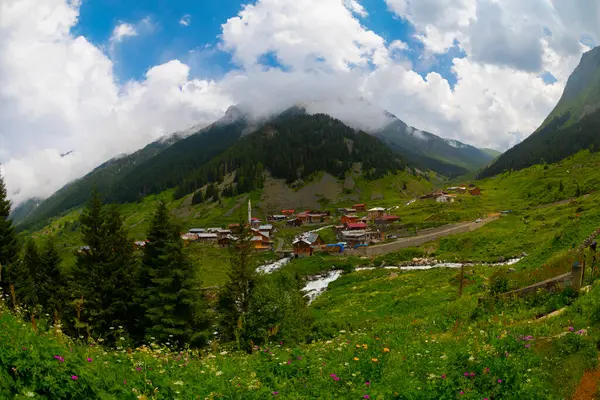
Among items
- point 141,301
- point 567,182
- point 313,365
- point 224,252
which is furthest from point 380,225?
point 313,365

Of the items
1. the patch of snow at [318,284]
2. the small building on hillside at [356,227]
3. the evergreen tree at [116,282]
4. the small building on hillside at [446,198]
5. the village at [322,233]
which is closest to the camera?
the evergreen tree at [116,282]

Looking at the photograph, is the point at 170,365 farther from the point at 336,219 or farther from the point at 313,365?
the point at 336,219

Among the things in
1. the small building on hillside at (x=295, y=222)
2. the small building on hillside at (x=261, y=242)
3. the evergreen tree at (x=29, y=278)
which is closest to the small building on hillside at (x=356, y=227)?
the small building on hillside at (x=261, y=242)

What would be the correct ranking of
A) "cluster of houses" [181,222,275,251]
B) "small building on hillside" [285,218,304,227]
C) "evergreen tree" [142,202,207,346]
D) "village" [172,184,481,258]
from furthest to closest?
1. "small building on hillside" [285,218,304,227]
2. "cluster of houses" [181,222,275,251]
3. "village" [172,184,481,258]
4. "evergreen tree" [142,202,207,346]

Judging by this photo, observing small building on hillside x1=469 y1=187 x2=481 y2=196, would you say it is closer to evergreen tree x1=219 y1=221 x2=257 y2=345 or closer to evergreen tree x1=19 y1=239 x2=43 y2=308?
evergreen tree x1=219 y1=221 x2=257 y2=345

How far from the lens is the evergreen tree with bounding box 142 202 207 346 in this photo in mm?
26484

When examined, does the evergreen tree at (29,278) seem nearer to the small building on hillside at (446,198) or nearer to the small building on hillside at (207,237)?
the small building on hillside at (207,237)

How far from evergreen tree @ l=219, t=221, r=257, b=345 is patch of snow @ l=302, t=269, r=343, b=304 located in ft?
79.8

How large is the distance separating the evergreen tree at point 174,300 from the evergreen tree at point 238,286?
5.82 meters

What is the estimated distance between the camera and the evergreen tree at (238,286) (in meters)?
34.6

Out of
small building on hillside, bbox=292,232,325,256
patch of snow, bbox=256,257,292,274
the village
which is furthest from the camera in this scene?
the village

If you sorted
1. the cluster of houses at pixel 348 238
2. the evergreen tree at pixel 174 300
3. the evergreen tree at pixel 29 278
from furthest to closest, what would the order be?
1. the cluster of houses at pixel 348 238
2. the evergreen tree at pixel 29 278
3. the evergreen tree at pixel 174 300

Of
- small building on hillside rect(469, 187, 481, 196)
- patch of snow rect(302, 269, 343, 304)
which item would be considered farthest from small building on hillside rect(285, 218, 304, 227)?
patch of snow rect(302, 269, 343, 304)

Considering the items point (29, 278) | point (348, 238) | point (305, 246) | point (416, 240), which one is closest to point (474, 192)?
point (348, 238)
